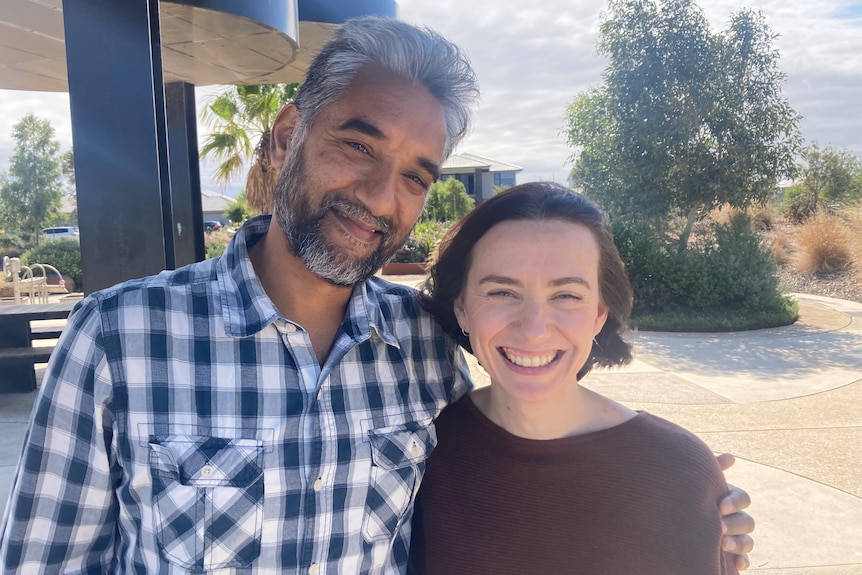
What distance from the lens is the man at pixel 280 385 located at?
1.30 metres

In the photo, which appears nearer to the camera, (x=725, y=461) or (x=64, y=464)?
(x=64, y=464)

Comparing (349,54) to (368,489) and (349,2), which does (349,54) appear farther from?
(349,2)

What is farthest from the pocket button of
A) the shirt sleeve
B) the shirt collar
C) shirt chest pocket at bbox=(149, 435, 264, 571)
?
the shirt sleeve

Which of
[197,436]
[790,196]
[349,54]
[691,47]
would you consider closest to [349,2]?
[349,54]

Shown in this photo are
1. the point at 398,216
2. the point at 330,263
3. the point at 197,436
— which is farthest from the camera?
the point at 398,216

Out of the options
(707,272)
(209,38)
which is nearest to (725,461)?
(209,38)

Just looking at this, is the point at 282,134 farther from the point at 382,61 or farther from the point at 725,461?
the point at 725,461

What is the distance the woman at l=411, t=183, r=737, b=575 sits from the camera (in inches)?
57.7

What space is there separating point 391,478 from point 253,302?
0.53 metres

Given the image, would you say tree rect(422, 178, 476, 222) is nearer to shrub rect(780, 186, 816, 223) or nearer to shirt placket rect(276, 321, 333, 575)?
shrub rect(780, 186, 816, 223)

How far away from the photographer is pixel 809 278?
13312 millimetres

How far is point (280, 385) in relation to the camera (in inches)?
54.9

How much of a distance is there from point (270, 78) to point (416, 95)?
13.6 ft

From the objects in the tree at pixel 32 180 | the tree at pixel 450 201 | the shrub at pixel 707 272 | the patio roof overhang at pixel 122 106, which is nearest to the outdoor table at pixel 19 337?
the patio roof overhang at pixel 122 106
